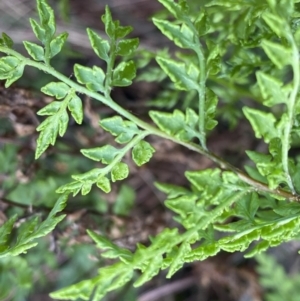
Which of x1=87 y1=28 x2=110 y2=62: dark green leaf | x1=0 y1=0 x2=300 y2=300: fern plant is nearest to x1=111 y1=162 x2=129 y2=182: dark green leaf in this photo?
x1=0 y1=0 x2=300 y2=300: fern plant

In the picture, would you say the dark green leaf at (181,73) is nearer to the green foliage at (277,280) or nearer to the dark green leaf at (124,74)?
the dark green leaf at (124,74)

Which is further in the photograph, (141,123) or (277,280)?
(277,280)

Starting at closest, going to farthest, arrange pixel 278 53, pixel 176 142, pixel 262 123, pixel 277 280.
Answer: pixel 278 53 → pixel 262 123 → pixel 176 142 → pixel 277 280

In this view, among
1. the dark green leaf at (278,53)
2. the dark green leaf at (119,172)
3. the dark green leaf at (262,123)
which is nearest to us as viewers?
the dark green leaf at (278,53)

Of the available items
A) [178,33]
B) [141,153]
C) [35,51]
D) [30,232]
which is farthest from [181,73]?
[30,232]

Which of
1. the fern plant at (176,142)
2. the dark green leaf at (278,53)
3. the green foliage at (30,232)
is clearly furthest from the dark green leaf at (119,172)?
the dark green leaf at (278,53)

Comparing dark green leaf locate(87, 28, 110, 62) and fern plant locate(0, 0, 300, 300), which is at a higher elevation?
dark green leaf locate(87, 28, 110, 62)

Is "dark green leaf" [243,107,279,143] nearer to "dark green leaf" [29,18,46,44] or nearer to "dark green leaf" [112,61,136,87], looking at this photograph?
"dark green leaf" [112,61,136,87]

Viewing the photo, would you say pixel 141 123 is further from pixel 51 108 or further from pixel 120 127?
pixel 51 108

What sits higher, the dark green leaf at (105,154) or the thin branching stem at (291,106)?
the thin branching stem at (291,106)

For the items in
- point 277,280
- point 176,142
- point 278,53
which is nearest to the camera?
point 278,53

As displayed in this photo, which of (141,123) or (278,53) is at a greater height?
(278,53)
